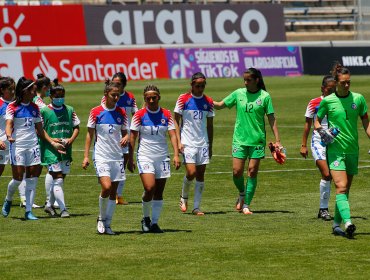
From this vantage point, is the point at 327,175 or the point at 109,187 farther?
the point at 327,175

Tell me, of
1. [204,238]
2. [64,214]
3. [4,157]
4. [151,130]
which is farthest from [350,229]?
[4,157]

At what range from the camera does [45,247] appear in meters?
13.9

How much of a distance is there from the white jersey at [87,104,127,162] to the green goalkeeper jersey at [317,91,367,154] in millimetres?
2808

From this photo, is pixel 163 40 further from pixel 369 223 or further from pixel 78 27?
pixel 369 223

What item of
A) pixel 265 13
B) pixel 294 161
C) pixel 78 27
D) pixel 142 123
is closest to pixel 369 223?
pixel 142 123

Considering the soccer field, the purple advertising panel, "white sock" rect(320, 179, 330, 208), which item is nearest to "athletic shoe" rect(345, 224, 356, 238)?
the soccer field

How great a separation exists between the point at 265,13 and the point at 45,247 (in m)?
53.4

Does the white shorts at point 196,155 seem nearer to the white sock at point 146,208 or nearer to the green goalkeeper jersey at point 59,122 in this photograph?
the green goalkeeper jersey at point 59,122

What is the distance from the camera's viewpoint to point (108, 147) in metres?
15.1

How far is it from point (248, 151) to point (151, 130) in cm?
278

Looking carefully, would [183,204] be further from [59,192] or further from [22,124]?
[22,124]

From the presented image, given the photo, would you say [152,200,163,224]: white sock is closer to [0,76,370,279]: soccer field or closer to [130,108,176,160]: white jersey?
[0,76,370,279]: soccer field

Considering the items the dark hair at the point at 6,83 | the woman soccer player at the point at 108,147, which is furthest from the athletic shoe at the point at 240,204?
the dark hair at the point at 6,83

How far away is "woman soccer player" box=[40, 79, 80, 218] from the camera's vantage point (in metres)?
17.6
